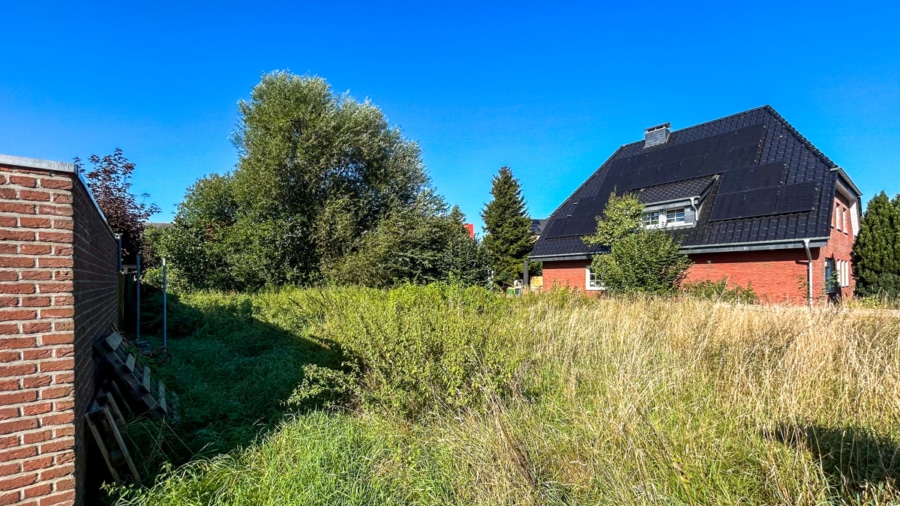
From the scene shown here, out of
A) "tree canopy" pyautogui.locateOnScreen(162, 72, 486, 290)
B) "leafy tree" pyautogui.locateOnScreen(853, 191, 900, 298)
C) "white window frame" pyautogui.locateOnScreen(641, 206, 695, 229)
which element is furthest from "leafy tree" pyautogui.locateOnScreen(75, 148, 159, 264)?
"leafy tree" pyautogui.locateOnScreen(853, 191, 900, 298)

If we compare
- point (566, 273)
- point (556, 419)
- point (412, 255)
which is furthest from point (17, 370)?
point (566, 273)

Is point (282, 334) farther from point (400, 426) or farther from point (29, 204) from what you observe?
point (29, 204)

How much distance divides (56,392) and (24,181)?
1293 millimetres

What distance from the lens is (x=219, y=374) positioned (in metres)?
6.18

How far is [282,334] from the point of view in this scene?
27.7ft

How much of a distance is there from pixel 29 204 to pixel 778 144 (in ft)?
66.9

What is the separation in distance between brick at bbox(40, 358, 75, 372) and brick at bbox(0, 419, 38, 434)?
0.30m

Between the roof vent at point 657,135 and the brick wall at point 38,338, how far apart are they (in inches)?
889

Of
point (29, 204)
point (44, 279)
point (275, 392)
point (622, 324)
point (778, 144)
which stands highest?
point (778, 144)

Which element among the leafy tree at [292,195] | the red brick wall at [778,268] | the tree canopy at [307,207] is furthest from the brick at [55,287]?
the leafy tree at [292,195]

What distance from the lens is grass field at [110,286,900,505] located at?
2.72 meters

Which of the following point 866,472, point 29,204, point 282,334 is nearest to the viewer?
point 29,204

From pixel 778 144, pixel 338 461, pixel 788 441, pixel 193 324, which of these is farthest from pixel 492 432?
pixel 778 144

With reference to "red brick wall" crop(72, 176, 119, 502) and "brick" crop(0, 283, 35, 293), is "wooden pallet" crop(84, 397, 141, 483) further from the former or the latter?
"brick" crop(0, 283, 35, 293)
